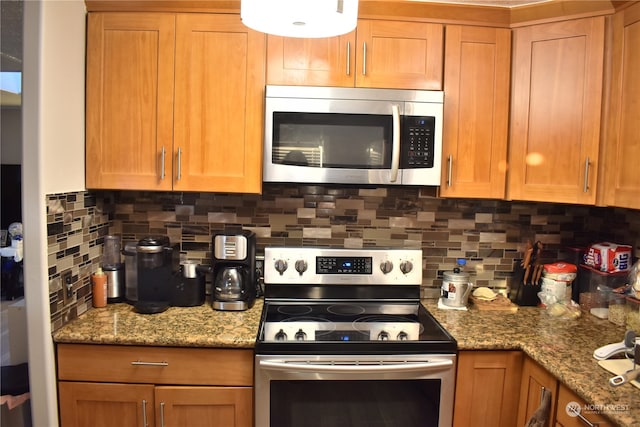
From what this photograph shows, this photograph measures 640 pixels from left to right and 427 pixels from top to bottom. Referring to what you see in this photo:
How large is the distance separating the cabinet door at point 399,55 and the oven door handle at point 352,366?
1141mm

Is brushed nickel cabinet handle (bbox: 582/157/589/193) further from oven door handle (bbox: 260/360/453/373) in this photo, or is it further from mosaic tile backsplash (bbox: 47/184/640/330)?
oven door handle (bbox: 260/360/453/373)

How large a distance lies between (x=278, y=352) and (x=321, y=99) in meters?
1.03

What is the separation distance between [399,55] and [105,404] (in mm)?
1839

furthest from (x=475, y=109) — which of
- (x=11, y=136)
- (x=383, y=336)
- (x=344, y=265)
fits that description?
(x=11, y=136)

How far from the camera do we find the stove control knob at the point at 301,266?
86.7 inches

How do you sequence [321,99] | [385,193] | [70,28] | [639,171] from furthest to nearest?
1. [385,193]
2. [321,99]
3. [70,28]
4. [639,171]

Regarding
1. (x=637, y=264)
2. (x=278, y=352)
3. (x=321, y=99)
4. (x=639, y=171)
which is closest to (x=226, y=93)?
(x=321, y=99)

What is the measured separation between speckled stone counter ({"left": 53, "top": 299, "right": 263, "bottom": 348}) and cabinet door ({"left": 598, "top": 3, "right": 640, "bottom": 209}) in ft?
4.91

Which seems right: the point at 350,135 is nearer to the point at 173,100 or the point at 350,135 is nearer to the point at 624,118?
the point at 173,100

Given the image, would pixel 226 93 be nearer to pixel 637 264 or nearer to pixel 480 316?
pixel 480 316

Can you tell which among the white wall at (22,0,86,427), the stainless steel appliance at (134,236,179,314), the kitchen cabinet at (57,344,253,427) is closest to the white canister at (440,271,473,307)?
the kitchen cabinet at (57,344,253,427)

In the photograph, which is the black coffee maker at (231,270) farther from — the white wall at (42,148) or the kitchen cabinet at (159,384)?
the white wall at (42,148)

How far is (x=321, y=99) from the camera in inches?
77.3

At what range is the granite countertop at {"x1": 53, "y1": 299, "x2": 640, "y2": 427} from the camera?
1.55m
